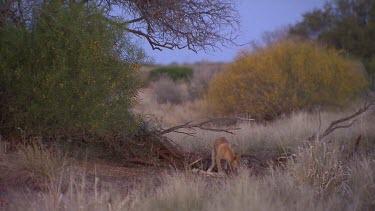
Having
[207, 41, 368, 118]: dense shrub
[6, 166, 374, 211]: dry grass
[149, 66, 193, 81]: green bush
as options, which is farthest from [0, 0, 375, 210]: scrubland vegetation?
[149, 66, 193, 81]: green bush

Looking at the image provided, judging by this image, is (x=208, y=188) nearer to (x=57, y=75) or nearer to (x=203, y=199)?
(x=203, y=199)

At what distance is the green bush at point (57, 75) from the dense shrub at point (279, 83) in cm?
1238

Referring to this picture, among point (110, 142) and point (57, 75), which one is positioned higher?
point (57, 75)

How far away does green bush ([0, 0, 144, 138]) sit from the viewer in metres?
8.95

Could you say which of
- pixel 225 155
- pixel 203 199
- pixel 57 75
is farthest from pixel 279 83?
pixel 203 199

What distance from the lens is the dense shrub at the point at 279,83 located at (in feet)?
69.9

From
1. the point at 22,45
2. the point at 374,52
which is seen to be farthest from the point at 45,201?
the point at 374,52

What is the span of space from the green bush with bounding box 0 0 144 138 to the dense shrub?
40.6 feet

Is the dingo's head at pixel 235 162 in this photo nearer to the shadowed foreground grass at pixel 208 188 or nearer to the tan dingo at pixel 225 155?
the tan dingo at pixel 225 155

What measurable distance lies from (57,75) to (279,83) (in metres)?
13.6

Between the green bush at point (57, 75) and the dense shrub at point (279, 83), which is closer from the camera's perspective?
the green bush at point (57, 75)

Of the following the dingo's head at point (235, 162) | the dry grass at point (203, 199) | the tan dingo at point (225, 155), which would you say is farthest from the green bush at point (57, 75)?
the dry grass at point (203, 199)

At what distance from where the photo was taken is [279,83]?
69.7ft

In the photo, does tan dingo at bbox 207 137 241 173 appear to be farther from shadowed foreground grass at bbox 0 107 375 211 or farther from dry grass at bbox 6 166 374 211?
dry grass at bbox 6 166 374 211
